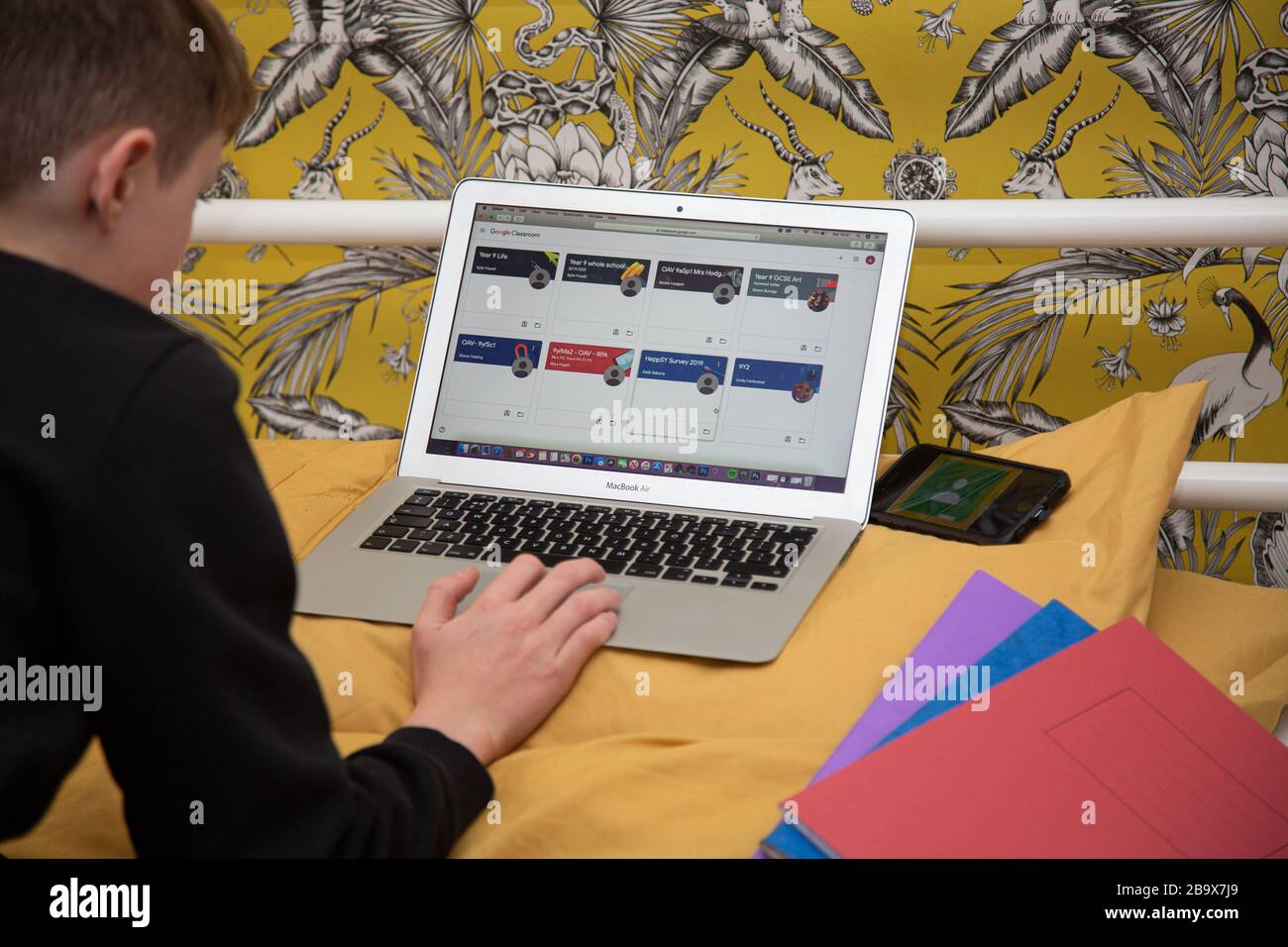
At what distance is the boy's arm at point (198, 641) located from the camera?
46cm

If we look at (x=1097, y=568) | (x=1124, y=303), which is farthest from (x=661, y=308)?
(x=1124, y=303)

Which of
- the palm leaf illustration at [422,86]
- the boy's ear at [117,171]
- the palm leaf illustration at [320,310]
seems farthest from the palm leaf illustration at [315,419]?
the boy's ear at [117,171]

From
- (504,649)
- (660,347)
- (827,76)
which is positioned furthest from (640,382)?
(827,76)

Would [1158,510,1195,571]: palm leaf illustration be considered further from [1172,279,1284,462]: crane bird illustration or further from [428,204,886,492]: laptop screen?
[428,204,886,492]: laptop screen

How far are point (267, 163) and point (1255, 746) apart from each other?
3.70 feet

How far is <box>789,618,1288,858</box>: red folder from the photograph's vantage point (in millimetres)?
559

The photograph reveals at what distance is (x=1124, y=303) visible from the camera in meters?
1.19

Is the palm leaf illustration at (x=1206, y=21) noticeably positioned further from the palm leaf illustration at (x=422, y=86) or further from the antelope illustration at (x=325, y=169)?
the antelope illustration at (x=325, y=169)

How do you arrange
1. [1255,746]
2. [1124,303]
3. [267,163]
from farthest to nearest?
[267,163], [1124,303], [1255,746]

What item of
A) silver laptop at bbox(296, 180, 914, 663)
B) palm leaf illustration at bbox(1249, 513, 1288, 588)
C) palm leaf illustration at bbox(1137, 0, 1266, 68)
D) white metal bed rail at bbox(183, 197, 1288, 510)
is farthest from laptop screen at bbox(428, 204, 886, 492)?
palm leaf illustration at bbox(1249, 513, 1288, 588)

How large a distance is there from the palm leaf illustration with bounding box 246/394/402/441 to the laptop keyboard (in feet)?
1.42

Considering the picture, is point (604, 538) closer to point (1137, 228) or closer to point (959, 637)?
point (959, 637)

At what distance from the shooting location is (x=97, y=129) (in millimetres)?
507

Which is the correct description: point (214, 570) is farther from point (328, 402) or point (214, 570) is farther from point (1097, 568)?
point (328, 402)
